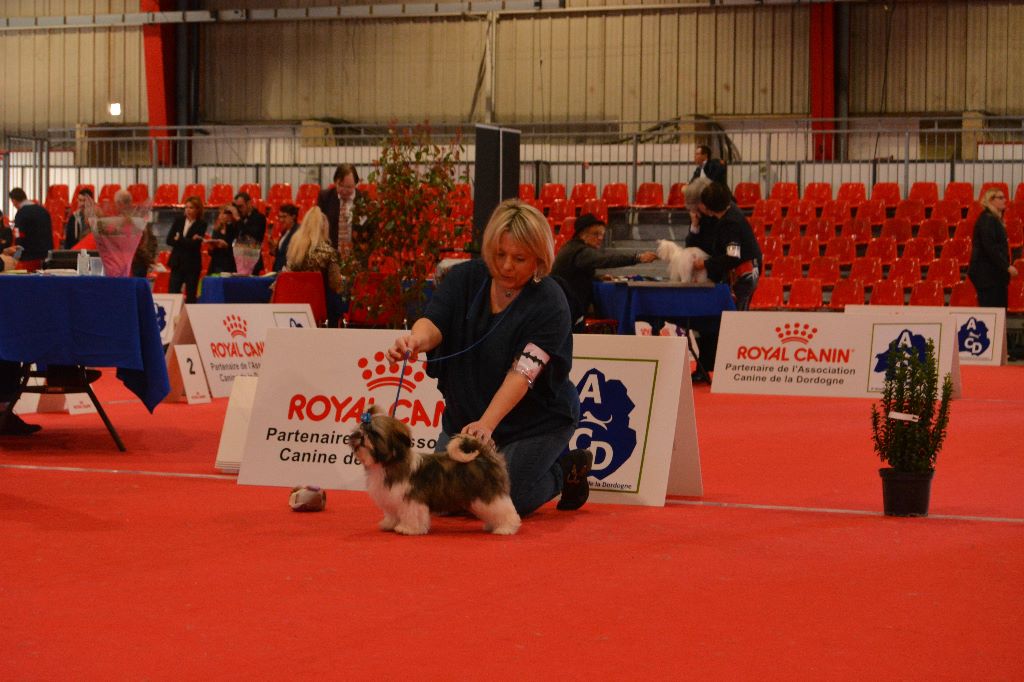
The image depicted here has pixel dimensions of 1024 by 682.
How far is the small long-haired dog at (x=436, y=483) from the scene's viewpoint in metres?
3.47

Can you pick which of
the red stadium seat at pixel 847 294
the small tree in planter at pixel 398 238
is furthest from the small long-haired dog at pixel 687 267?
the red stadium seat at pixel 847 294

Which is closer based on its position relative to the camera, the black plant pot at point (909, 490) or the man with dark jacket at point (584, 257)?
the black plant pot at point (909, 490)

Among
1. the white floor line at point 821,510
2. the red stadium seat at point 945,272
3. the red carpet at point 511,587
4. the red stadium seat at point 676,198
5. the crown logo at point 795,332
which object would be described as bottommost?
the white floor line at point 821,510

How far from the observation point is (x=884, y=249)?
46.3 ft

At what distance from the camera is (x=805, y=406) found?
761 centimetres

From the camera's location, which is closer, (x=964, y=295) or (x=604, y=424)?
(x=604, y=424)

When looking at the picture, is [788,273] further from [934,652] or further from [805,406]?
[934,652]

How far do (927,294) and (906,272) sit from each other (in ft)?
1.41

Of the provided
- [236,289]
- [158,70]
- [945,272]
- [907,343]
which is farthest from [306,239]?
[158,70]

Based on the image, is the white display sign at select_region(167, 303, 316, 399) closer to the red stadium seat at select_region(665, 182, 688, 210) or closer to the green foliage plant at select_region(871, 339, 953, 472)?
the green foliage plant at select_region(871, 339, 953, 472)

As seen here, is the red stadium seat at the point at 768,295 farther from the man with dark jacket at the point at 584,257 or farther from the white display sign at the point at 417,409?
the white display sign at the point at 417,409

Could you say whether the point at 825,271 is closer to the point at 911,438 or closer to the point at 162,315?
the point at 162,315

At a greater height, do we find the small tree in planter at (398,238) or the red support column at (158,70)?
the red support column at (158,70)

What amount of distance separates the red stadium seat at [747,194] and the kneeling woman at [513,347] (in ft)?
39.2
